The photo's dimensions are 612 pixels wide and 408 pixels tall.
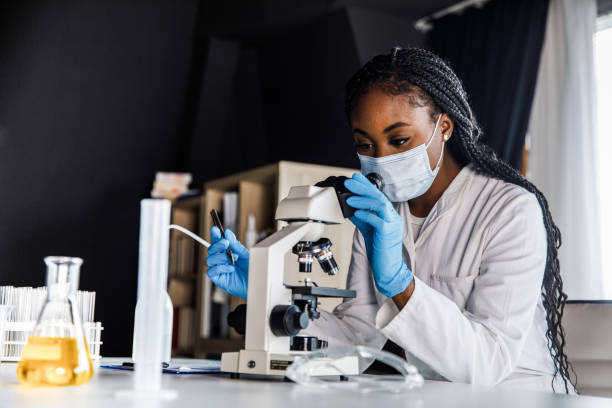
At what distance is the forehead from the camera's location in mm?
1693

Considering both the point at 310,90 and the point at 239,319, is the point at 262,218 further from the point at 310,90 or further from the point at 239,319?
the point at 239,319

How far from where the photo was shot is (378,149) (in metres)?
1.72

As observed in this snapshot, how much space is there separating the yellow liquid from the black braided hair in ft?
3.46

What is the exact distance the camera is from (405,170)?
1.76 m

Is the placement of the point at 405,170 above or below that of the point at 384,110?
below

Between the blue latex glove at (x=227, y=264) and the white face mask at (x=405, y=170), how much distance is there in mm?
406

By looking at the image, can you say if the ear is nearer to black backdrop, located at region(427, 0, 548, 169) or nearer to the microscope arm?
the microscope arm

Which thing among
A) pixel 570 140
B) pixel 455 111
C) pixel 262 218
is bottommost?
pixel 262 218

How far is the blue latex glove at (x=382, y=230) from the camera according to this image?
4.49 ft

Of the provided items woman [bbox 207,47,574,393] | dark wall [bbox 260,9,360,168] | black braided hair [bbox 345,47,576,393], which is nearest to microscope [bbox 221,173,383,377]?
woman [bbox 207,47,574,393]

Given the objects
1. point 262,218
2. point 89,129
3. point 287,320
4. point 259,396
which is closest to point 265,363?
point 287,320

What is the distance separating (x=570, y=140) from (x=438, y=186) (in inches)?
76.0

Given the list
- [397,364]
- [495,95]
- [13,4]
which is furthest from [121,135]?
[397,364]

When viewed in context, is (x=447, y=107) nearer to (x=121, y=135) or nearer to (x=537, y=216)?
(x=537, y=216)
